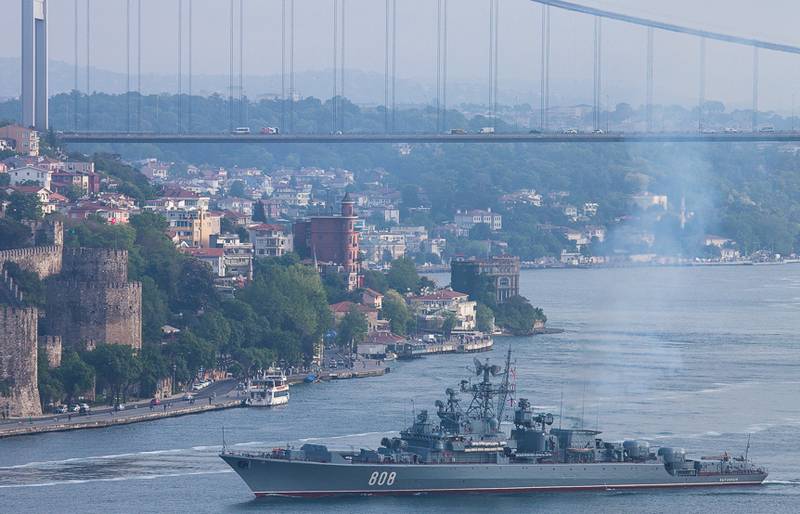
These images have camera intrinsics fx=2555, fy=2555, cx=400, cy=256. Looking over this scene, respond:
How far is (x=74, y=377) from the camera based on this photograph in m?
39.7

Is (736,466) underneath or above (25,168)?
underneath

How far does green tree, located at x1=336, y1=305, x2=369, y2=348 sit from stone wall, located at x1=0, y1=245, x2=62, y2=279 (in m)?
8.22

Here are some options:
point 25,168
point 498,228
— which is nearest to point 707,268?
point 498,228

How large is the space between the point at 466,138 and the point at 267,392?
22199 mm

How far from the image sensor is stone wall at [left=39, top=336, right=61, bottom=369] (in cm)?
3997

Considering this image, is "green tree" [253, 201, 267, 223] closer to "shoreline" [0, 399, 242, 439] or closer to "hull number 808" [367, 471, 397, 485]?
"shoreline" [0, 399, 242, 439]

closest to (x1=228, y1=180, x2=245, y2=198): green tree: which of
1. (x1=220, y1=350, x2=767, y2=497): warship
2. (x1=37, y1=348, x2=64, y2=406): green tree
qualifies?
(x1=37, y1=348, x2=64, y2=406): green tree

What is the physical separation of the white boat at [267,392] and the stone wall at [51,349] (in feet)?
10.2

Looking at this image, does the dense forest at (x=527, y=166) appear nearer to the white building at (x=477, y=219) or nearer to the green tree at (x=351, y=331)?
the white building at (x=477, y=219)

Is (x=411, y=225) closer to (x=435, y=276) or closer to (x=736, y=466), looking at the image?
(x=435, y=276)

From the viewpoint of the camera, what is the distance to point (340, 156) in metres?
138

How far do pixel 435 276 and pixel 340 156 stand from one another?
5365cm

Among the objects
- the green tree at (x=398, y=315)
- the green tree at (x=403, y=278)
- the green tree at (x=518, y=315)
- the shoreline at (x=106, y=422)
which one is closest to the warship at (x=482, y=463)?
the shoreline at (x=106, y=422)

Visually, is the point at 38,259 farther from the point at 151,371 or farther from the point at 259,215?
the point at 259,215
